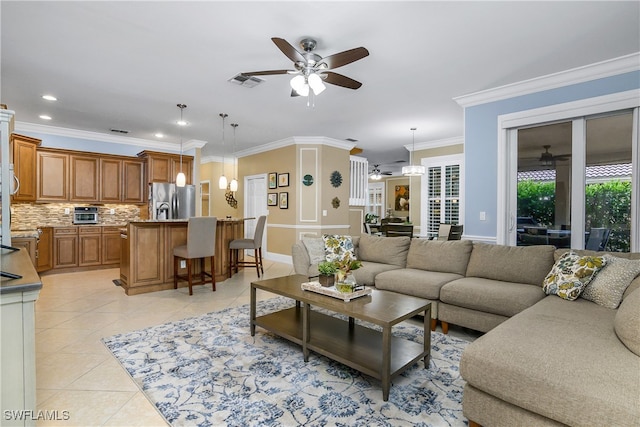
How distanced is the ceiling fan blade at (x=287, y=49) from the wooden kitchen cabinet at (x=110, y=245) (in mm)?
5419

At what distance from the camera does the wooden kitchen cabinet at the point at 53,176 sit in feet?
18.3

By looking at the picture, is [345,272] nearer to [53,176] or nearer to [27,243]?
[27,243]

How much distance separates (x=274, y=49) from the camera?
9.95ft

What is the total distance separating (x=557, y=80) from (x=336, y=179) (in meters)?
4.12

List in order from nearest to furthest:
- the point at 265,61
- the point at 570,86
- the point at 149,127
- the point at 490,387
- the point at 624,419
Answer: the point at 624,419 < the point at 490,387 < the point at 265,61 < the point at 570,86 < the point at 149,127

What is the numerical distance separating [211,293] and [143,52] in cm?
299

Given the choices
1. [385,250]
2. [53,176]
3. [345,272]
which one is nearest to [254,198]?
[53,176]

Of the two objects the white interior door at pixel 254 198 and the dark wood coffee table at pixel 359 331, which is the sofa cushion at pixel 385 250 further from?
the white interior door at pixel 254 198

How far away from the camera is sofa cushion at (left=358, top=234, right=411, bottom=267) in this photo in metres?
3.97

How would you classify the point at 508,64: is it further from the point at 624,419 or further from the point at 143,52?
the point at 143,52

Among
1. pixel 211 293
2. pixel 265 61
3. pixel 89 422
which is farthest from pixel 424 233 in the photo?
pixel 89 422

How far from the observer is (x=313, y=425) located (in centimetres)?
176

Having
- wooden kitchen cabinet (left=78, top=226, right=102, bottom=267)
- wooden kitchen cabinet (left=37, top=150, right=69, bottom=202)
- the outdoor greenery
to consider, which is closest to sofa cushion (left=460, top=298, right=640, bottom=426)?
the outdoor greenery

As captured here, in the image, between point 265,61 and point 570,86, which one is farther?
point 570,86
